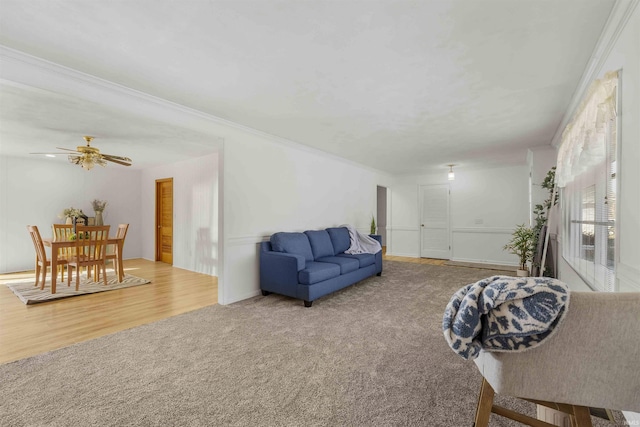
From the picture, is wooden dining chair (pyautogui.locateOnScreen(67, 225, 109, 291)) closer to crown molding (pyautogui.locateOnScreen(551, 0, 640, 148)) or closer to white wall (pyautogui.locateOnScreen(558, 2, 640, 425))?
white wall (pyautogui.locateOnScreen(558, 2, 640, 425))

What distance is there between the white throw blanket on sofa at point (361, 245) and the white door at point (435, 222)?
9.37 feet

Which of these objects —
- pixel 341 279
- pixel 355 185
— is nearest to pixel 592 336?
pixel 341 279

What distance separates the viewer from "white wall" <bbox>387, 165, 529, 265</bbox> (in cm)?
634

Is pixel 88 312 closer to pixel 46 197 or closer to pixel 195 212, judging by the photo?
Result: pixel 195 212

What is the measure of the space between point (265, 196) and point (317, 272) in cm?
141

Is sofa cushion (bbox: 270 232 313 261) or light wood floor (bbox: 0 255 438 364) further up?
sofa cushion (bbox: 270 232 313 261)

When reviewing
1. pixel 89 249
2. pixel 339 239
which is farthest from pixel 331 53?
pixel 89 249

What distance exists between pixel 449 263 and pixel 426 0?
20.0 ft

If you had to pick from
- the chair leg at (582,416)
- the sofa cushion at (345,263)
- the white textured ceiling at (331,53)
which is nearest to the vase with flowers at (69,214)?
the white textured ceiling at (331,53)

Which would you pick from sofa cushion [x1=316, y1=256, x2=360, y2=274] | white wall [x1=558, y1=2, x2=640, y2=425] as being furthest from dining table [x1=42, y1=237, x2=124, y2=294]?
white wall [x1=558, y1=2, x2=640, y2=425]

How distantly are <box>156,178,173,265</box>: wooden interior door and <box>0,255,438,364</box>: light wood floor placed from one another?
167 centimetres

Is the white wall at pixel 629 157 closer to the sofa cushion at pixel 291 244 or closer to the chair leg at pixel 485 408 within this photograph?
the chair leg at pixel 485 408

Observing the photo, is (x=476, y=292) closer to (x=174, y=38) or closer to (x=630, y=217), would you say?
(x=630, y=217)

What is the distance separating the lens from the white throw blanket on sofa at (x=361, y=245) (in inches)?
203
